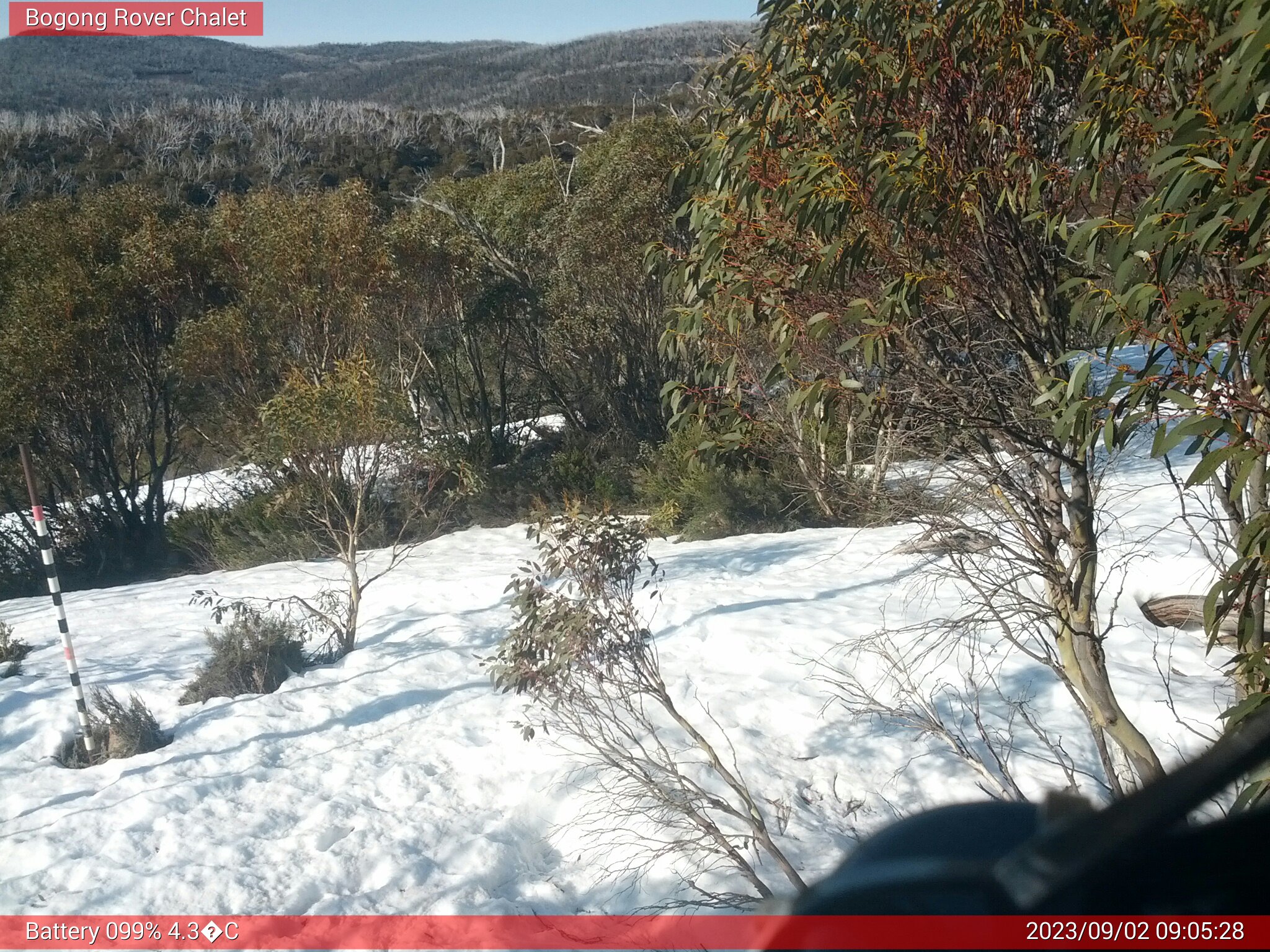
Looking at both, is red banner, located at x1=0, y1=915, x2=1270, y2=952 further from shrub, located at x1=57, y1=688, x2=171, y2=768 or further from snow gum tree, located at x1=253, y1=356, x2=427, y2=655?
snow gum tree, located at x1=253, y1=356, x2=427, y2=655

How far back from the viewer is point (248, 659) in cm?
689

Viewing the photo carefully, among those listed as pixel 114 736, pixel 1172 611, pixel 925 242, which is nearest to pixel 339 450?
pixel 114 736

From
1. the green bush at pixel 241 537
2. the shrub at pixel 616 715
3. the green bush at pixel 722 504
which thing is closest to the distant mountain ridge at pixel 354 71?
the green bush at pixel 241 537

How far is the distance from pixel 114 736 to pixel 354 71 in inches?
1997

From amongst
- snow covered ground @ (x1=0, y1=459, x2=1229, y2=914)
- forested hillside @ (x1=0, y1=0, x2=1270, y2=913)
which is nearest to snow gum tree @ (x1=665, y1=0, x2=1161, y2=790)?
forested hillside @ (x1=0, y1=0, x2=1270, y2=913)

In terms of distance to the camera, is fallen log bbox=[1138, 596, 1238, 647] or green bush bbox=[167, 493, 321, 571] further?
green bush bbox=[167, 493, 321, 571]

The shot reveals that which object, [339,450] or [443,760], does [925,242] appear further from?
[339,450]

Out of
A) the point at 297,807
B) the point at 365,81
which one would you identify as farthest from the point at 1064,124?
the point at 365,81

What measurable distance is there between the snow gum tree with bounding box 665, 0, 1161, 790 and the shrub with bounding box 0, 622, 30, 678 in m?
5.94

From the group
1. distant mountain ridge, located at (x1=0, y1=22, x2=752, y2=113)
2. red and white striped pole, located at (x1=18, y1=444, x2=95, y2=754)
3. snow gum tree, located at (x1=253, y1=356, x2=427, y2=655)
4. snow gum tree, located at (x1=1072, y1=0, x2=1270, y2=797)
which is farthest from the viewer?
distant mountain ridge, located at (x1=0, y1=22, x2=752, y2=113)

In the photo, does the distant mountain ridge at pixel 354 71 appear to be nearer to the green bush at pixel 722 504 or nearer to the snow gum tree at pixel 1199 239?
the green bush at pixel 722 504

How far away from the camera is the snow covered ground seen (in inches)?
168

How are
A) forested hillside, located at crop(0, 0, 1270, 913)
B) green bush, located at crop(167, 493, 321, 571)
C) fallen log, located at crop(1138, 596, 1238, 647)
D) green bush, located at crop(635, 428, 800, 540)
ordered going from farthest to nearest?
green bush, located at crop(167, 493, 321, 571) → green bush, located at crop(635, 428, 800, 540) → fallen log, located at crop(1138, 596, 1238, 647) → forested hillside, located at crop(0, 0, 1270, 913)

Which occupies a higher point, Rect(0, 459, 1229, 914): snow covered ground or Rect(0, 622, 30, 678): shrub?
Rect(0, 459, 1229, 914): snow covered ground
